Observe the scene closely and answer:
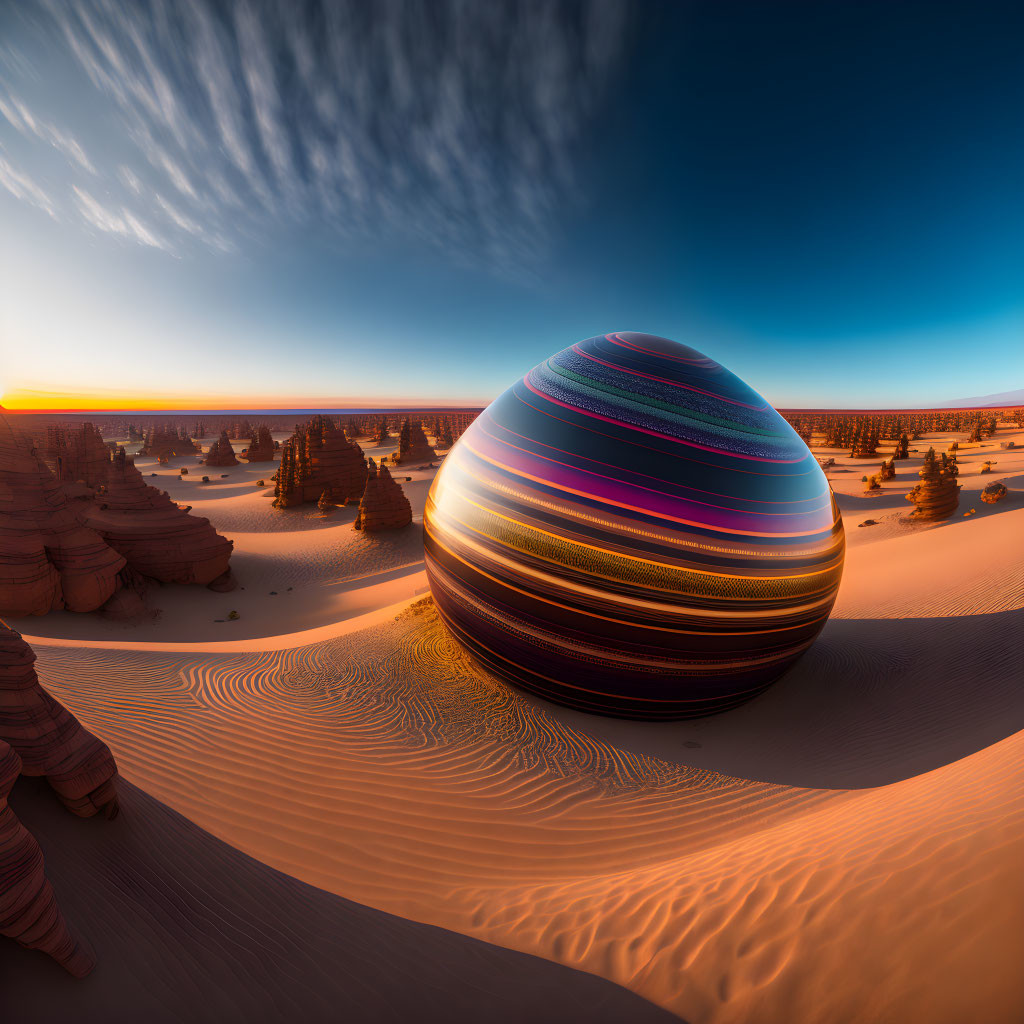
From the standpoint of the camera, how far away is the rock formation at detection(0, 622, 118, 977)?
2037 millimetres

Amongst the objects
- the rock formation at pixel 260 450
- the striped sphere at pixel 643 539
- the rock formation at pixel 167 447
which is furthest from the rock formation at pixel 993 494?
the rock formation at pixel 167 447

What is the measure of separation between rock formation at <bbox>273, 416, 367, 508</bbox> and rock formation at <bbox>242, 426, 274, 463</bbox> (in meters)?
28.0

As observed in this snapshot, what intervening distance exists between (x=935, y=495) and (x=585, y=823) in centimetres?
2349

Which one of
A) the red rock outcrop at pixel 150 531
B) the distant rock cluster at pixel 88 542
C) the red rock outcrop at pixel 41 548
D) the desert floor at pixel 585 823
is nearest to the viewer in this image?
the desert floor at pixel 585 823

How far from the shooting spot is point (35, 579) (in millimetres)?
10836

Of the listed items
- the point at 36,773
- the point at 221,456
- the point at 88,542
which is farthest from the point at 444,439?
the point at 36,773

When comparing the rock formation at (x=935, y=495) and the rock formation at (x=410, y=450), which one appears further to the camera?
the rock formation at (x=410, y=450)

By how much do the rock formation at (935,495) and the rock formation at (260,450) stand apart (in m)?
61.6

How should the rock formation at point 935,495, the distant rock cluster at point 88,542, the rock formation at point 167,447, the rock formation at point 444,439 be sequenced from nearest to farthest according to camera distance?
the distant rock cluster at point 88,542, the rock formation at point 935,495, the rock formation at point 167,447, the rock formation at point 444,439

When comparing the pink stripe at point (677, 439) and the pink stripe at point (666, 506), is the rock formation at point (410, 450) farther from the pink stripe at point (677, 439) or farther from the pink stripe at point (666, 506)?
the pink stripe at point (666, 506)

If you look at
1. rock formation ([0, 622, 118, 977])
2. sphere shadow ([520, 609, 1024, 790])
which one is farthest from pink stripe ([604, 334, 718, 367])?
rock formation ([0, 622, 118, 977])

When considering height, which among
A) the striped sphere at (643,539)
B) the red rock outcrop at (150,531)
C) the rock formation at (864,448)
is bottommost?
the red rock outcrop at (150,531)

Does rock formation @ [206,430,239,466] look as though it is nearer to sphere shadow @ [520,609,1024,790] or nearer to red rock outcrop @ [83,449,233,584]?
red rock outcrop @ [83,449,233,584]

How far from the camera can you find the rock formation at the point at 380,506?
2142cm
